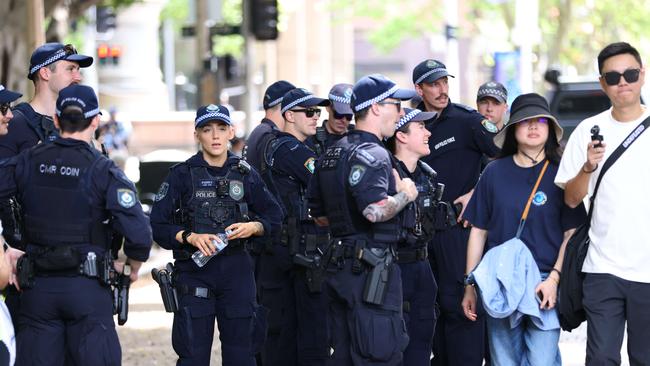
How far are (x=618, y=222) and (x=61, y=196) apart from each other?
301cm

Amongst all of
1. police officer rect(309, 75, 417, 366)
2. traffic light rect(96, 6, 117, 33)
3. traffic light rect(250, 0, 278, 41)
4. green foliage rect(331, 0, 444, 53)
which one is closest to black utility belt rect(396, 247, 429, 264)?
police officer rect(309, 75, 417, 366)

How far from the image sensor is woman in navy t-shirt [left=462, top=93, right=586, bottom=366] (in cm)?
788

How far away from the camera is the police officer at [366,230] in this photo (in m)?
7.84

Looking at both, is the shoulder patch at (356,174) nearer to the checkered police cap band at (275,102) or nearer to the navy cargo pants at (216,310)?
the navy cargo pants at (216,310)

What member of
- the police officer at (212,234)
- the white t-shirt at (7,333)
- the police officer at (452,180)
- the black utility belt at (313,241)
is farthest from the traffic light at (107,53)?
the white t-shirt at (7,333)

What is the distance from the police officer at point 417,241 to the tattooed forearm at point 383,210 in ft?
1.93

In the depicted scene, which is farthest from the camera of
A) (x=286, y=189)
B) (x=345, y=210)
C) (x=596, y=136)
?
(x=286, y=189)

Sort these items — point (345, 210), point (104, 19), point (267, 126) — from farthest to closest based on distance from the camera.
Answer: point (104, 19), point (267, 126), point (345, 210)

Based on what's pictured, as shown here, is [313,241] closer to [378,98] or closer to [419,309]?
[419,309]

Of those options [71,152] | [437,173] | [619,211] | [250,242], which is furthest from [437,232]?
[71,152]

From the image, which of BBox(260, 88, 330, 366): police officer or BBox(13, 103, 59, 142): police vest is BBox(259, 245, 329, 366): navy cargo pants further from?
BBox(13, 103, 59, 142): police vest

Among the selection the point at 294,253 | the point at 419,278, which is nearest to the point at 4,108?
the point at 294,253

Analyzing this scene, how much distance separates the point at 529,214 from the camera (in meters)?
7.91

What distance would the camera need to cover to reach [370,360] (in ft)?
25.9
